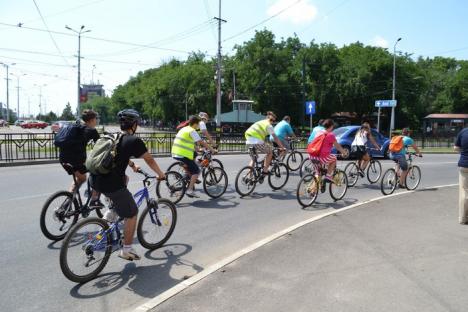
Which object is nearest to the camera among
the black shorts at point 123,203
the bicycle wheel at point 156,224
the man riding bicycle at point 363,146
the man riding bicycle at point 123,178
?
the man riding bicycle at point 123,178

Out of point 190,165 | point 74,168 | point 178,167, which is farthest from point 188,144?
point 74,168

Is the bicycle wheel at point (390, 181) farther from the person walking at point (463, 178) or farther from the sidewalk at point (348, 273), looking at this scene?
the sidewalk at point (348, 273)

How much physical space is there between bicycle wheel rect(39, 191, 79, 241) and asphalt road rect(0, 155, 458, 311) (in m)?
0.17

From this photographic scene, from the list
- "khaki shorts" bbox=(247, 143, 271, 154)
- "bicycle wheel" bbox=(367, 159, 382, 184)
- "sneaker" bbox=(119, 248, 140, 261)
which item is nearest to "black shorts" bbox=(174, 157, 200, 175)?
"khaki shorts" bbox=(247, 143, 271, 154)

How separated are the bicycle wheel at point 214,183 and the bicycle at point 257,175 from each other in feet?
1.28

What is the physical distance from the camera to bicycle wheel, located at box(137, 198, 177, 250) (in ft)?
17.4

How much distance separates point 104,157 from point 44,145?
15.4m

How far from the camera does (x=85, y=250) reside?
441 cm

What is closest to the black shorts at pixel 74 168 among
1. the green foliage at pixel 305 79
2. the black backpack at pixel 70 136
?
the black backpack at pixel 70 136

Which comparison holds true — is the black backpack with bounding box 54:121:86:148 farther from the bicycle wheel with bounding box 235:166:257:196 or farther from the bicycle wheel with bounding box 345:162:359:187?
the bicycle wheel with bounding box 345:162:359:187

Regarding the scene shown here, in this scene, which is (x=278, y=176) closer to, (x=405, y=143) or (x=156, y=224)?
(x=405, y=143)

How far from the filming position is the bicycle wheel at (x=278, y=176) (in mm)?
10406

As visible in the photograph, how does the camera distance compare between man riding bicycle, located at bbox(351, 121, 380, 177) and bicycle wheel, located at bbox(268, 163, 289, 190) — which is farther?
man riding bicycle, located at bbox(351, 121, 380, 177)

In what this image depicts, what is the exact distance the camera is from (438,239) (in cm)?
580
